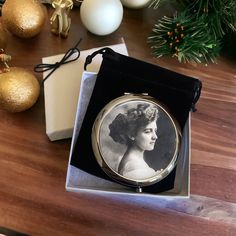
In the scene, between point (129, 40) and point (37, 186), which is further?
point (129, 40)

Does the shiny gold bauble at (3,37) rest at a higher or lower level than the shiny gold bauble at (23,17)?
lower

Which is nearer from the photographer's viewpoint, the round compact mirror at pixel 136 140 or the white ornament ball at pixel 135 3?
the round compact mirror at pixel 136 140

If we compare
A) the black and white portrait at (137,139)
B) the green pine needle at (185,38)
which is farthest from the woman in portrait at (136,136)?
the green pine needle at (185,38)

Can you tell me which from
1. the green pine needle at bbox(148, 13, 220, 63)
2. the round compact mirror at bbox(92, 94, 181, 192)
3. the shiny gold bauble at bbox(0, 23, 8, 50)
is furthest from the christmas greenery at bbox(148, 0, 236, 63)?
the shiny gold bauble at bbox(0, 23, 8, 50)

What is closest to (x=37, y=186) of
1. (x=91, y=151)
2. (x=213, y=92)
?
(x=91, y=151)

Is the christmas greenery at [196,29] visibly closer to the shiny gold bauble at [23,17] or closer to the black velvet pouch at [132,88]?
the black velvet pouch at [132,88]

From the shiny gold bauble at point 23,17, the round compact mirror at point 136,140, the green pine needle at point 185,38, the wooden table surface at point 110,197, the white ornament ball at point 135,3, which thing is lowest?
the wooden table surface at point 110,197

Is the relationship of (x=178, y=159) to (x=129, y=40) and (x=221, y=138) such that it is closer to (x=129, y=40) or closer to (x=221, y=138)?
(x=221, y=138)
